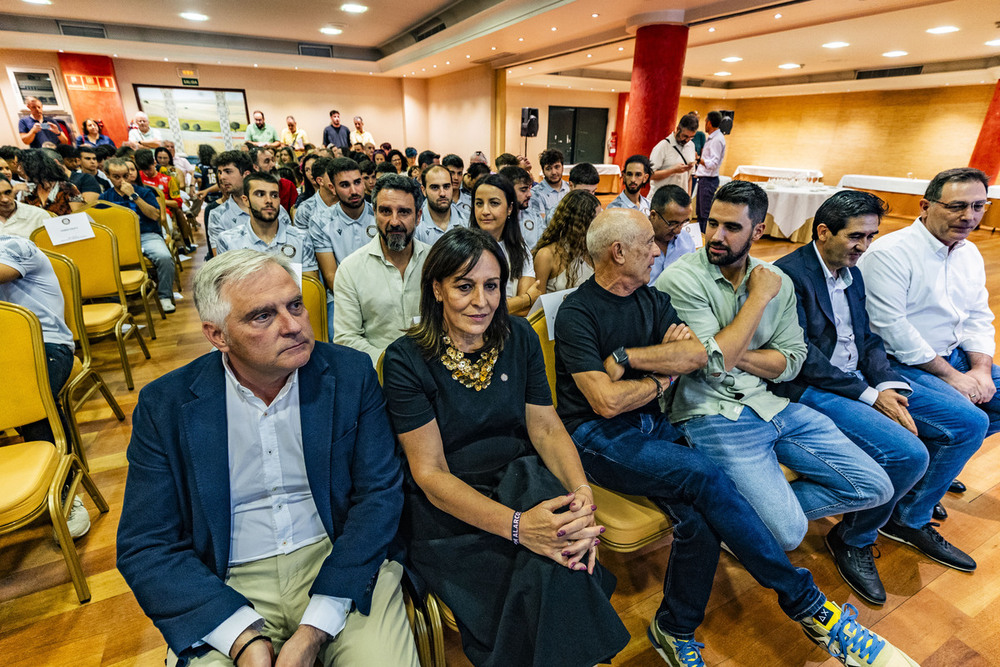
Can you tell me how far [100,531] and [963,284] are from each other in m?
4.17

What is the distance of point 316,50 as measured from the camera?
11.8 metres

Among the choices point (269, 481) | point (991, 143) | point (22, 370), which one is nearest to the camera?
point (269, 481)

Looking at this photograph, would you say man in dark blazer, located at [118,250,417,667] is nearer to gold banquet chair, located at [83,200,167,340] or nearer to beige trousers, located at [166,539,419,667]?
beige trousers, located at [166,539,419,667]

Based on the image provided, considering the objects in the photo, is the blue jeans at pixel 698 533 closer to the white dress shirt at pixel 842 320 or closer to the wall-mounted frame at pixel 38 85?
the white dress shirt at pixel 842 320

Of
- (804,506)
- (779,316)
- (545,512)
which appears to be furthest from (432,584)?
(779,316)

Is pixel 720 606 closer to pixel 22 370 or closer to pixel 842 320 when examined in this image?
pixel 842 320

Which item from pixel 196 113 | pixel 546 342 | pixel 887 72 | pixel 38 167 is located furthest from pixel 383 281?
pixel 887 72

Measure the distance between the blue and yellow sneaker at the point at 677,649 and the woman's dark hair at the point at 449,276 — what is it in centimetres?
111

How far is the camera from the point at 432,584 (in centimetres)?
128


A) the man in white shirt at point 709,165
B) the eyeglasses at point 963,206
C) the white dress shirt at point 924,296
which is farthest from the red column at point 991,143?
the eyeglasses at point 963,206

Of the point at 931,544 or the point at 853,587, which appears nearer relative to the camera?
the point at 853,587

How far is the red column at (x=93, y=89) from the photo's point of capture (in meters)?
10.9

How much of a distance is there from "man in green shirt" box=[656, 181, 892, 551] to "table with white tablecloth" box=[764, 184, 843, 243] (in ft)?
22.1

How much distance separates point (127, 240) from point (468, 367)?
12.4ft
